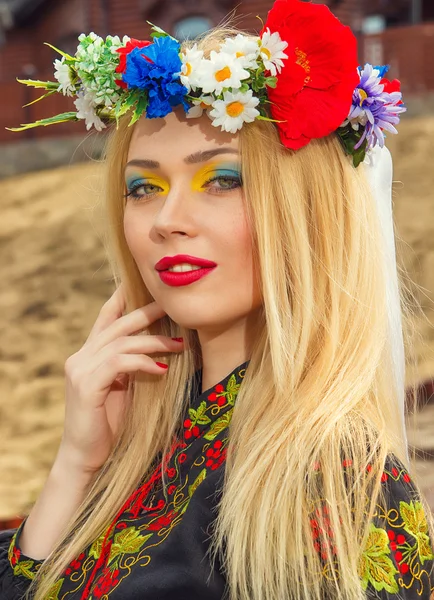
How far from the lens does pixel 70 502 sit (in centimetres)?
259

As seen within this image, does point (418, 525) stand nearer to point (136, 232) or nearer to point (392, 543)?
point (392, 543)

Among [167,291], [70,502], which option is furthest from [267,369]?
[70,502]

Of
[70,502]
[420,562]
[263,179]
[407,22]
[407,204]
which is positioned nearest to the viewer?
[420,562]

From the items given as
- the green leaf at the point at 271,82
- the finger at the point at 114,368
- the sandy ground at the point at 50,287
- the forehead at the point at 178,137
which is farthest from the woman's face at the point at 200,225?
the sandy ground at the point at 50,287

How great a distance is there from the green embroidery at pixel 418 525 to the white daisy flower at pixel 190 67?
110 cm

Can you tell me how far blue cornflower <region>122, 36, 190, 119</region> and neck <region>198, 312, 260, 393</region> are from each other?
578mm

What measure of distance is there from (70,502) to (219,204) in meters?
0.98

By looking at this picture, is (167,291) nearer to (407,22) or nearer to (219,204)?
(219,204)

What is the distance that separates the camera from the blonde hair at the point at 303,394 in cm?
186

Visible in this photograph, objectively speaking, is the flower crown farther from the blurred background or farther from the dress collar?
the blurred background

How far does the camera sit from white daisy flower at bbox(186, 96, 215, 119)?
223 cm

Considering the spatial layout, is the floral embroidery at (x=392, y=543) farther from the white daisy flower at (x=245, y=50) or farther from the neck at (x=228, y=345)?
the white daisy flower at (x=245, y=50)

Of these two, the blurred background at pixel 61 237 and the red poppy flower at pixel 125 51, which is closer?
the red poppy flower at pixel 125 51

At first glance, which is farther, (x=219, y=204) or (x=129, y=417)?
(x=129, y=417)
